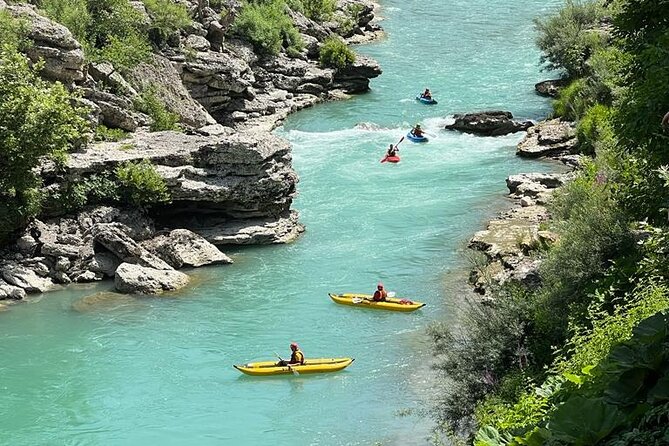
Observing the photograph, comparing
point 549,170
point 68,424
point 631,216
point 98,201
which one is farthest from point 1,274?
point 549,170

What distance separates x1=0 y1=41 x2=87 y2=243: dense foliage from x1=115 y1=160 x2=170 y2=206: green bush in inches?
89.9

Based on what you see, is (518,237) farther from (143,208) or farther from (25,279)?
(25,279)

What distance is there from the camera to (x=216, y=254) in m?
31.7

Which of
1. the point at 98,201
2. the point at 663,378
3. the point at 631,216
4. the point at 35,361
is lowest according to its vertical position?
the point at 35,361

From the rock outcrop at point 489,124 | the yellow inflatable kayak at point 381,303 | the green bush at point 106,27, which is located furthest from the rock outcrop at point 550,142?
the green bush at point 106,27

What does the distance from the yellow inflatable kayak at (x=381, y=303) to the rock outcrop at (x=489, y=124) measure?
67.4 feet

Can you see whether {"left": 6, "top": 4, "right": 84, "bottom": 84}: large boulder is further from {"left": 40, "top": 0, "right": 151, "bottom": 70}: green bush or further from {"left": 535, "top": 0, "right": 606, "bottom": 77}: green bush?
{"left": 535, "top": 0, "right": 606, "bottom": 77}: green bush

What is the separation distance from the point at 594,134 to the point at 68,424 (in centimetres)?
2589

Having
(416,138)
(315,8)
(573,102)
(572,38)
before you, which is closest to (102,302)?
(416,138)

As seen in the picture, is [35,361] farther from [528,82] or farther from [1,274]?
[528,82]

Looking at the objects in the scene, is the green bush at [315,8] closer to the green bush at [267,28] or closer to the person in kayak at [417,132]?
the green bush at [267,28]

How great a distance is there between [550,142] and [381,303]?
18.7 meters

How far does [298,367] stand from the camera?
2433cm

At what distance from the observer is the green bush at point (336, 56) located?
5659cm
